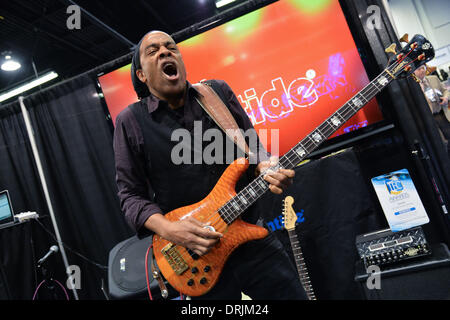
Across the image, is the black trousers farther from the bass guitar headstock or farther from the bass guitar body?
the bass guitar headstock

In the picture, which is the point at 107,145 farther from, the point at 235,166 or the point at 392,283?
the point at 392,283

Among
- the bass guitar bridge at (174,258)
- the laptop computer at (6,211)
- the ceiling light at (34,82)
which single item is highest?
the ceiling light at (34,82)

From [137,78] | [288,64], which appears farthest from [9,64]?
[288,64]

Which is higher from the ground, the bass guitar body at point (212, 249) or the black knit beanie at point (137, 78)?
the black knit beanie at point (137, 78)

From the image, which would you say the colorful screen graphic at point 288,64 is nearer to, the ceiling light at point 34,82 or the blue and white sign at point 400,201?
the blue and white sign at point 400,201

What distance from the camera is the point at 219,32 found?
3098 millimetres

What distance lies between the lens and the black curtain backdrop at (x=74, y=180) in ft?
12.0

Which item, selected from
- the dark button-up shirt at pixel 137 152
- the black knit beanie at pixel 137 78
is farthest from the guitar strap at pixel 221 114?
the black knit beanie at pixel 137 78

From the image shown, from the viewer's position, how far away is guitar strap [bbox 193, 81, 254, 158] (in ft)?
5.35

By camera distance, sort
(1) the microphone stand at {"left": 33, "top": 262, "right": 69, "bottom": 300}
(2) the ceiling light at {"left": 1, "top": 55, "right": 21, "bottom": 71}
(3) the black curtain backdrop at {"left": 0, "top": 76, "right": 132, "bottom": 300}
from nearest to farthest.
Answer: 1. (1) the microphone stand at {"left": 33, "top": 262, "right": 69, "bottom": 300}
2. (3) the black curtain backdrop at {"left": 0, "top": 76, "right": 132, "bottom": 300}
3. (2) the ceiling light at {"left": 1, "top": 55, "right": 21, "bottom": 71}

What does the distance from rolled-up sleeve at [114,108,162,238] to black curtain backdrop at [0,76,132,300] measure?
1954 mm

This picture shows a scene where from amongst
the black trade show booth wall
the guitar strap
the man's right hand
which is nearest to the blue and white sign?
the black trade show booth wall

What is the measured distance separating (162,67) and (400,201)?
2078mm

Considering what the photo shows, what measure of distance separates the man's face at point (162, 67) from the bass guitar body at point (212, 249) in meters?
0.58
